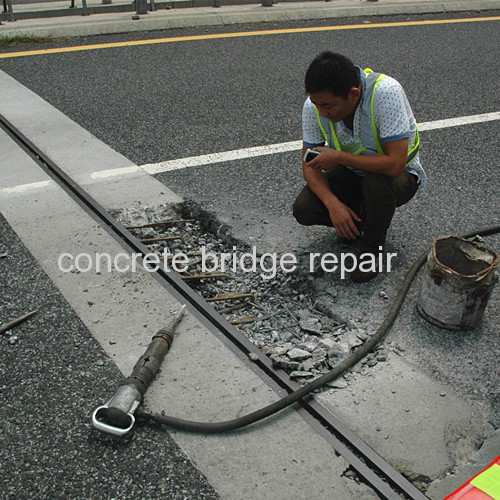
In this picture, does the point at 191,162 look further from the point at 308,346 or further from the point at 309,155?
the point at 308,346

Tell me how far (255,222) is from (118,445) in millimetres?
1712

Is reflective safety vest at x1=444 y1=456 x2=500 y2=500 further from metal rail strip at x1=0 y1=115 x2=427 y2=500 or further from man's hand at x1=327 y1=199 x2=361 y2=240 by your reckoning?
man's hand at x1=327 y1=199 x2=361 y2=240

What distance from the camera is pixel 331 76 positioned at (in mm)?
2584

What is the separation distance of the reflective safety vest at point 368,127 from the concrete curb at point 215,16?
5.65 meters

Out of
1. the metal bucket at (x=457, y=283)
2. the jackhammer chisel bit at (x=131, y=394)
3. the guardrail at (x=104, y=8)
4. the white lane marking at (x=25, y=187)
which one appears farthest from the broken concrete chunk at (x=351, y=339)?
the guardrail at (x=104, y=8)

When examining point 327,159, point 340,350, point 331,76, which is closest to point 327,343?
point 340,350

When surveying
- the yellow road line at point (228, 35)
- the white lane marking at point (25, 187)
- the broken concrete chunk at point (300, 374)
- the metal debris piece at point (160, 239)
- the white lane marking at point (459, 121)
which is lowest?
the broken concrete chunk at point (300, 374)

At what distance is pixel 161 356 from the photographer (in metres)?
2.46

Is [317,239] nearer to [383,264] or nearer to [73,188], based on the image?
[383,264]

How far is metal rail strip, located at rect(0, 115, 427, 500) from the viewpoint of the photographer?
1990mm

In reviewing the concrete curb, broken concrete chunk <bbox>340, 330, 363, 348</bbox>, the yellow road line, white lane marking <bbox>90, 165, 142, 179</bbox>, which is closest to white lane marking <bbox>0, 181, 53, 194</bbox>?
white lane marking <bbox>90, 165, 142, 179</bbox>

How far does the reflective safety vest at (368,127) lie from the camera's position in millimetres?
2760

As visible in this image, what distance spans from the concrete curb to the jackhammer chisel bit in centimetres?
611

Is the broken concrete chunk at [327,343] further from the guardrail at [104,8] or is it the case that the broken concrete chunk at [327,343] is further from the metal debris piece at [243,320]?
the guardrail at [104,8]
